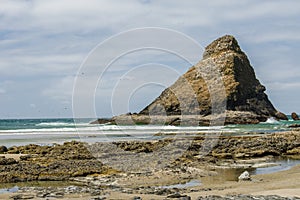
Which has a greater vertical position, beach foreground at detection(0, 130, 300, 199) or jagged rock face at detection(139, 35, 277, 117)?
jagged rock face at detection(139, 35, 277, 117)

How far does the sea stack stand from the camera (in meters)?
92.3

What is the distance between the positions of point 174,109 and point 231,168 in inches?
2888

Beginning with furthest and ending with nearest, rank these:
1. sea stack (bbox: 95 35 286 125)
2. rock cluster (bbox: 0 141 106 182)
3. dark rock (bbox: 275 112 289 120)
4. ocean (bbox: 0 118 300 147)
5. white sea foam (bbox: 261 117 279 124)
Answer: dark rock (bbox: 275 112 289 120) < white sea foam (bbox: 261 117 279 124) < sea stack (bbox: 95 35 286 125) < ocean (bbox: 0 118 300 147) < rock cluster (bbox: 0 141 106 182)

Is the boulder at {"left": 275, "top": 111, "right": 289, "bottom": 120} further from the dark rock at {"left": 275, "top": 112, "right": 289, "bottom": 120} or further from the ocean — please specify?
the ocean

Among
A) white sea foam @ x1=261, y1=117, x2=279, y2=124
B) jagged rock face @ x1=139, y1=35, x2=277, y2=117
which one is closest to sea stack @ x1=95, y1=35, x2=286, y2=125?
jagged rock face @ x1=139, y1=35, x2=277, y2=117

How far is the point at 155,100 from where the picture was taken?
102m

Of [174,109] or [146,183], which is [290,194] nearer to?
[146,183]

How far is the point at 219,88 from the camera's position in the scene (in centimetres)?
9275

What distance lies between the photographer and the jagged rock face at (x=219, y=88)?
9400cm

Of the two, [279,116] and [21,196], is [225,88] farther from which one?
[21,196]

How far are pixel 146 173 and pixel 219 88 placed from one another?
2927 inches

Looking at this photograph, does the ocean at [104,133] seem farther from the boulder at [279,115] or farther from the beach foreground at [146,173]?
the beach foreground at [146,173]

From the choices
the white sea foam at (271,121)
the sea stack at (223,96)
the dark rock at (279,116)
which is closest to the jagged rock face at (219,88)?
the sea stack at (223,96)

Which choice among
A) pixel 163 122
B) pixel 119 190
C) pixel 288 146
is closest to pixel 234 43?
pixel 163 122
